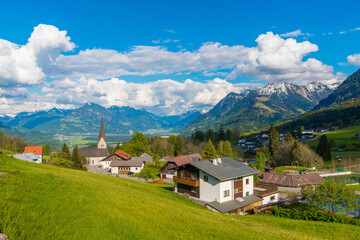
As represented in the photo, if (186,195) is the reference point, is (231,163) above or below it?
above

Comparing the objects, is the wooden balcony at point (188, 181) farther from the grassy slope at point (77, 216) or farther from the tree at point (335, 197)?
the grassy slope at point (77, 216)

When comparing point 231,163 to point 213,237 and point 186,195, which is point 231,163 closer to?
point 186,195

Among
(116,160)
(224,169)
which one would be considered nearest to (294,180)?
(224,169)

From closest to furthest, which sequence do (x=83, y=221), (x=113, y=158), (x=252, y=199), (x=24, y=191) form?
(x=83, y=221) → (x=24, y=191) → (x=252, y=199) → (x=113, y=158)

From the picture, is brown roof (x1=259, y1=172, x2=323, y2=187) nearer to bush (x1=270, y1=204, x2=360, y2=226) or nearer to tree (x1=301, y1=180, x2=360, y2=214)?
bush (x1=270, y1=204, x2=360, y2=226)

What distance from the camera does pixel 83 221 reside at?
12430mm

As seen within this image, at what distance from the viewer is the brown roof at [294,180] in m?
62.7

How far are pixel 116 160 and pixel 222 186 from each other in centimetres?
7081

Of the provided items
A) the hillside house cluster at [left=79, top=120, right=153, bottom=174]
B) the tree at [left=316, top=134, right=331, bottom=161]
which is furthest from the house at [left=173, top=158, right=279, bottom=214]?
the tree at [left=316, top=134, right=331, bottom=161]

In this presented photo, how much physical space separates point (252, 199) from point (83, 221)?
106ft

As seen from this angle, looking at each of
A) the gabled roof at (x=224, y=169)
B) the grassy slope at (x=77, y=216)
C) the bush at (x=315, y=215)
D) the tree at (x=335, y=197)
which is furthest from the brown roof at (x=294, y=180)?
the grassy slope at (x=77, y=216)

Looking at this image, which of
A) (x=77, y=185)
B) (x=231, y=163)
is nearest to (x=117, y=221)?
(x=77, y=185)

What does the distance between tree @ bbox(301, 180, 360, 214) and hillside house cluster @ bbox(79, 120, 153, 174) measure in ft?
236

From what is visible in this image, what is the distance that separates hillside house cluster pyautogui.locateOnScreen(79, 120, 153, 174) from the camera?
9194 centimetres
